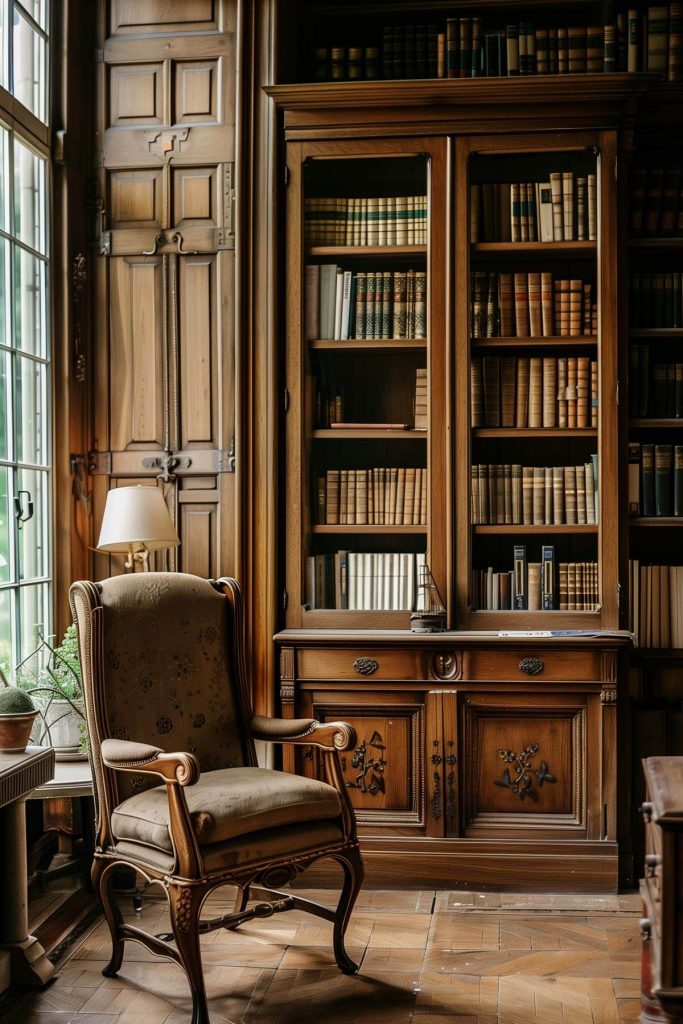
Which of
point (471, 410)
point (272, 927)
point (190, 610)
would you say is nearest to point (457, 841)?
point (272, 927)

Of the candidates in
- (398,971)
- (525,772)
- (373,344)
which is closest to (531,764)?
(525,772)

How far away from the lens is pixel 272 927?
10.9 feet

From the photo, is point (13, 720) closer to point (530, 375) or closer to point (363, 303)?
point (363, 303)

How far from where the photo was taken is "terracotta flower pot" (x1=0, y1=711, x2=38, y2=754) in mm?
2885

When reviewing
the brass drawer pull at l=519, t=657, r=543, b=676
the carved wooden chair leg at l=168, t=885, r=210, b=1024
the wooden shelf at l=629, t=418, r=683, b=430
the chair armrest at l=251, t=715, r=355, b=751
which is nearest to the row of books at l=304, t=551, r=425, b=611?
the brass drawer pull at l=519, t=657, r=543, b=676

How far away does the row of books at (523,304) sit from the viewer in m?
3.73

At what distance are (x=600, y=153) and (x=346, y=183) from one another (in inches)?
35.1

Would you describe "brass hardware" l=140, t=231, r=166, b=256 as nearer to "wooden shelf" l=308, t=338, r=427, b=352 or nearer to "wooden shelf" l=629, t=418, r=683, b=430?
"wooden shelf" l=308, t=338, r=427, b=352

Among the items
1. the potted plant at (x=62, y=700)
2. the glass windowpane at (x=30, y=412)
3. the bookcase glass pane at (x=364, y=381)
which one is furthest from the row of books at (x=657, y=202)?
the potted plant at (x=62, y=700)

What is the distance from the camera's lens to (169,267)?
398cm

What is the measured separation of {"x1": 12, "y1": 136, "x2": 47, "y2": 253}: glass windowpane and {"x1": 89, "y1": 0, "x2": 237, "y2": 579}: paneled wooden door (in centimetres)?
25

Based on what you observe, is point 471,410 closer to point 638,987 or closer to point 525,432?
point 525,432

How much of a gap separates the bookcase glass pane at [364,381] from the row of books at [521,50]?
437 mm

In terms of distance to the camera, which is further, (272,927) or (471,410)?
(471,410)
